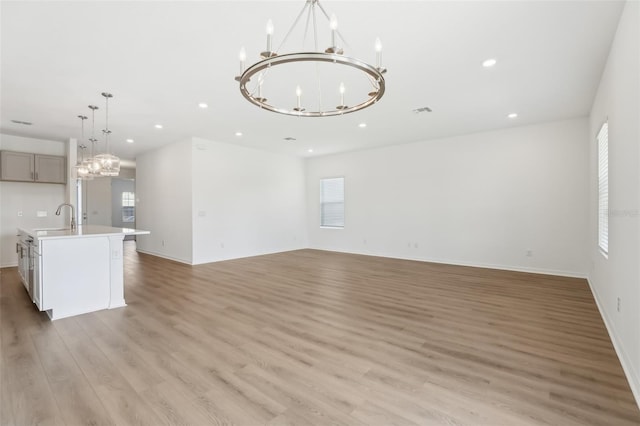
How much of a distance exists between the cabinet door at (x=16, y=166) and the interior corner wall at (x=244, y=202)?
3331 millimetres

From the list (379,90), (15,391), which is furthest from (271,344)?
(379,90)

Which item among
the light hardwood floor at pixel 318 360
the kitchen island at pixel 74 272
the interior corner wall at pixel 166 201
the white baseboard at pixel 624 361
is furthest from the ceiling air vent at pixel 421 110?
the interior corner wall at pixel 166 201

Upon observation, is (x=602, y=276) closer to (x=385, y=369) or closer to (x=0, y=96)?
(x=385, y=369)

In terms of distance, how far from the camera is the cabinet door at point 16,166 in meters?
5.96

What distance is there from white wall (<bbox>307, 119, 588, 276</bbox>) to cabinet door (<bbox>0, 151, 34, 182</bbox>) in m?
7.25

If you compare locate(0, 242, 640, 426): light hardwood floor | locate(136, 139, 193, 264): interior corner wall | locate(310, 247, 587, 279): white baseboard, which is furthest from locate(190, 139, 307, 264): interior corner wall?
locate(310, 247, 587, 279): white baseboard

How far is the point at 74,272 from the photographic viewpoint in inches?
143

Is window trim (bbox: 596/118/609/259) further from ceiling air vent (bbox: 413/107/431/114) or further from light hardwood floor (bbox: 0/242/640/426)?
ceiling air vent (bbox: 413/107/431/114)

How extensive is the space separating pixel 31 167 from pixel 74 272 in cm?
441

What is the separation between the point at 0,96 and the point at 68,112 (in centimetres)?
79

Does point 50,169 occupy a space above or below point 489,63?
below

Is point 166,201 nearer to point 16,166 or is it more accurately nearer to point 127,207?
point 16,166

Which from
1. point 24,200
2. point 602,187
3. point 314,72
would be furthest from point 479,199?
point 24,200

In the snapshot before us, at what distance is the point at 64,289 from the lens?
11.6 ft
